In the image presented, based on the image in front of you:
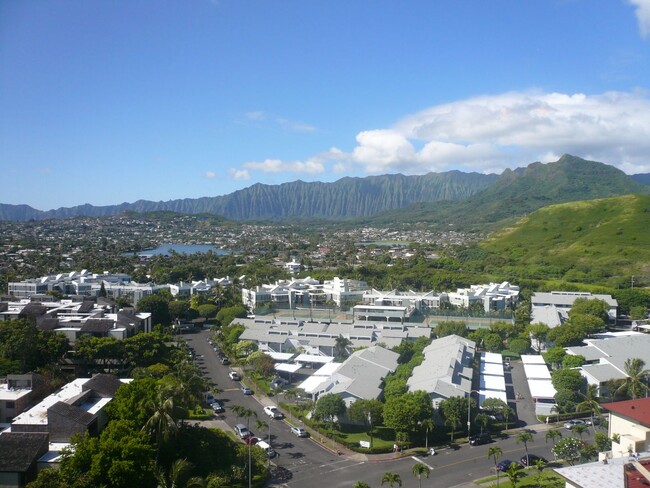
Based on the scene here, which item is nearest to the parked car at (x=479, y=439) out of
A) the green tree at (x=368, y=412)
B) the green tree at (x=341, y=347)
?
the green tree at (x=368, y=412)

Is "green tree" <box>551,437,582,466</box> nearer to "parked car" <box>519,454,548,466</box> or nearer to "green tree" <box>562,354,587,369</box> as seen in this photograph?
"parked car" <box>519,454,548,466</box>

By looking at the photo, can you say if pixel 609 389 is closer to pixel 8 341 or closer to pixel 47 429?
pixel 47 429

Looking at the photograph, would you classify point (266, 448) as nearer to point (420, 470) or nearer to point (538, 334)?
point (420, 470)

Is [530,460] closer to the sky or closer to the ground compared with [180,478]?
closer to the ground

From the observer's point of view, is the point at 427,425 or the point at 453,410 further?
the point at 453,410

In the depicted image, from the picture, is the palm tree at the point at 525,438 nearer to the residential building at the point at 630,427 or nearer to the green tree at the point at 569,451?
the green tree at the point at 569,451

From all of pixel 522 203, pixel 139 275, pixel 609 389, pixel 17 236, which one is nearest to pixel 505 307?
pixel 609 389

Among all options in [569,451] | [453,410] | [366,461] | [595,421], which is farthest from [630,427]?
[366,461]
